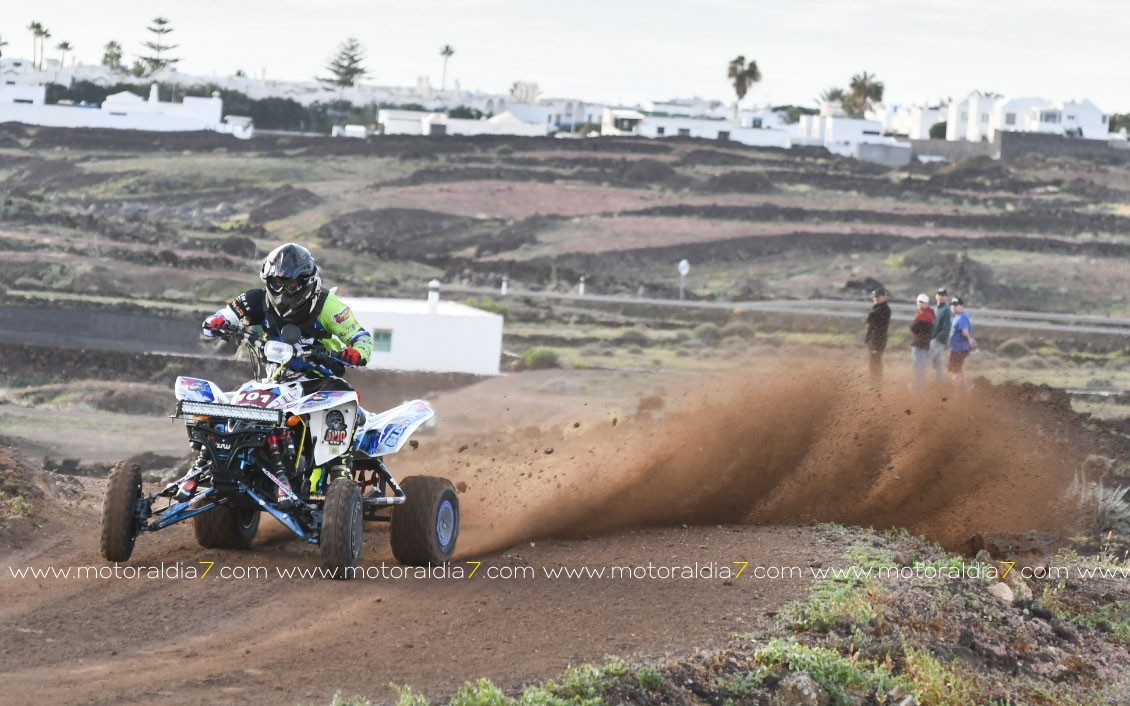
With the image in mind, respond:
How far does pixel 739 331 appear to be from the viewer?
4766 cm

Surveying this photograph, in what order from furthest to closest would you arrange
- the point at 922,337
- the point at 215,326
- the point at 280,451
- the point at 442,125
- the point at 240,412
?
the point at 442,125 → the point at 922,337 → the point at 215,326 → the point at 280,451 → the point at 240,412

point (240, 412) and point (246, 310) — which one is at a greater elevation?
point (246, 310)

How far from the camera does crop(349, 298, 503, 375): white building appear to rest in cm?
→ 3269

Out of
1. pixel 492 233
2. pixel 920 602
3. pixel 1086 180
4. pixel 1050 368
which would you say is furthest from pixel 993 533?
pixel 1086 180

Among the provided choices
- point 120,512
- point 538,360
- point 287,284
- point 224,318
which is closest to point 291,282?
point 287,284

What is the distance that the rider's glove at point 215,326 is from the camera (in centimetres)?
1057

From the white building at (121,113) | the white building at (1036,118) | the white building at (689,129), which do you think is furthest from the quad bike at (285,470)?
the white building at (1036,118)

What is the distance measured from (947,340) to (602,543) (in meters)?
10.7

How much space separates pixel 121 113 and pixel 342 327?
10880 centimetres

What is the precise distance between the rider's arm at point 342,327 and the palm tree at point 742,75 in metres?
140

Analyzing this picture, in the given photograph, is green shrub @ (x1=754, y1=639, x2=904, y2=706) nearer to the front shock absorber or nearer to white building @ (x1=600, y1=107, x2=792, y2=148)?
the front shock absorber

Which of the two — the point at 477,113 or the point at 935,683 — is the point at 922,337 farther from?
the point at 477,113

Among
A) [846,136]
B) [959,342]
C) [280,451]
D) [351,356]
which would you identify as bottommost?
[280,451]

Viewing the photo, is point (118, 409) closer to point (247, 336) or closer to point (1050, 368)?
point (247, 336)
